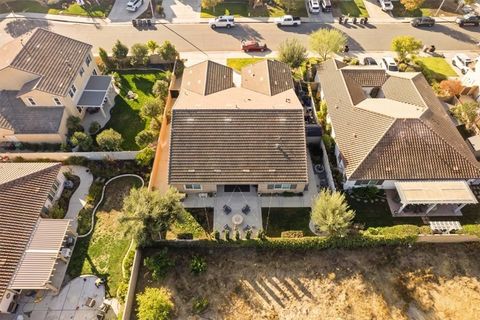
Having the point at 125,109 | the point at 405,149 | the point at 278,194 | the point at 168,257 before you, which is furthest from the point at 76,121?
the point at 405,149

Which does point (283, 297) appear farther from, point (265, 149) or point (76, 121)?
point (76, 121)

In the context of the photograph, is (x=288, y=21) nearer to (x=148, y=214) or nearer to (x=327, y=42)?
(x=327, y=42)

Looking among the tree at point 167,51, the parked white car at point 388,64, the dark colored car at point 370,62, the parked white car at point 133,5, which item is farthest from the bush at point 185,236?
the parked white car at point 133,5

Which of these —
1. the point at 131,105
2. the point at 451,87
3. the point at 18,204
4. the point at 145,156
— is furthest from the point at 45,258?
the point at 451,87

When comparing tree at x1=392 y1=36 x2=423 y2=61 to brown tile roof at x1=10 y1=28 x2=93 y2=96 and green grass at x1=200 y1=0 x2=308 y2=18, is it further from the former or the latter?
brown tile roof at x1=10 y1=28 x2=93 y2=96

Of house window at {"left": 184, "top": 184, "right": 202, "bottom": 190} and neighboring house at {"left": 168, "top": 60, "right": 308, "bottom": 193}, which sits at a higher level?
neighboring house at {"left": 168, "top": 60, "right": 308, "bottom": 193}

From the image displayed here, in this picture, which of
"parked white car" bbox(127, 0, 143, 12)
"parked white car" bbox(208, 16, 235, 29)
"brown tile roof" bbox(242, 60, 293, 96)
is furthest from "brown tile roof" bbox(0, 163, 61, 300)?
"parked white car" bbox(127, 0, 143, 12)
